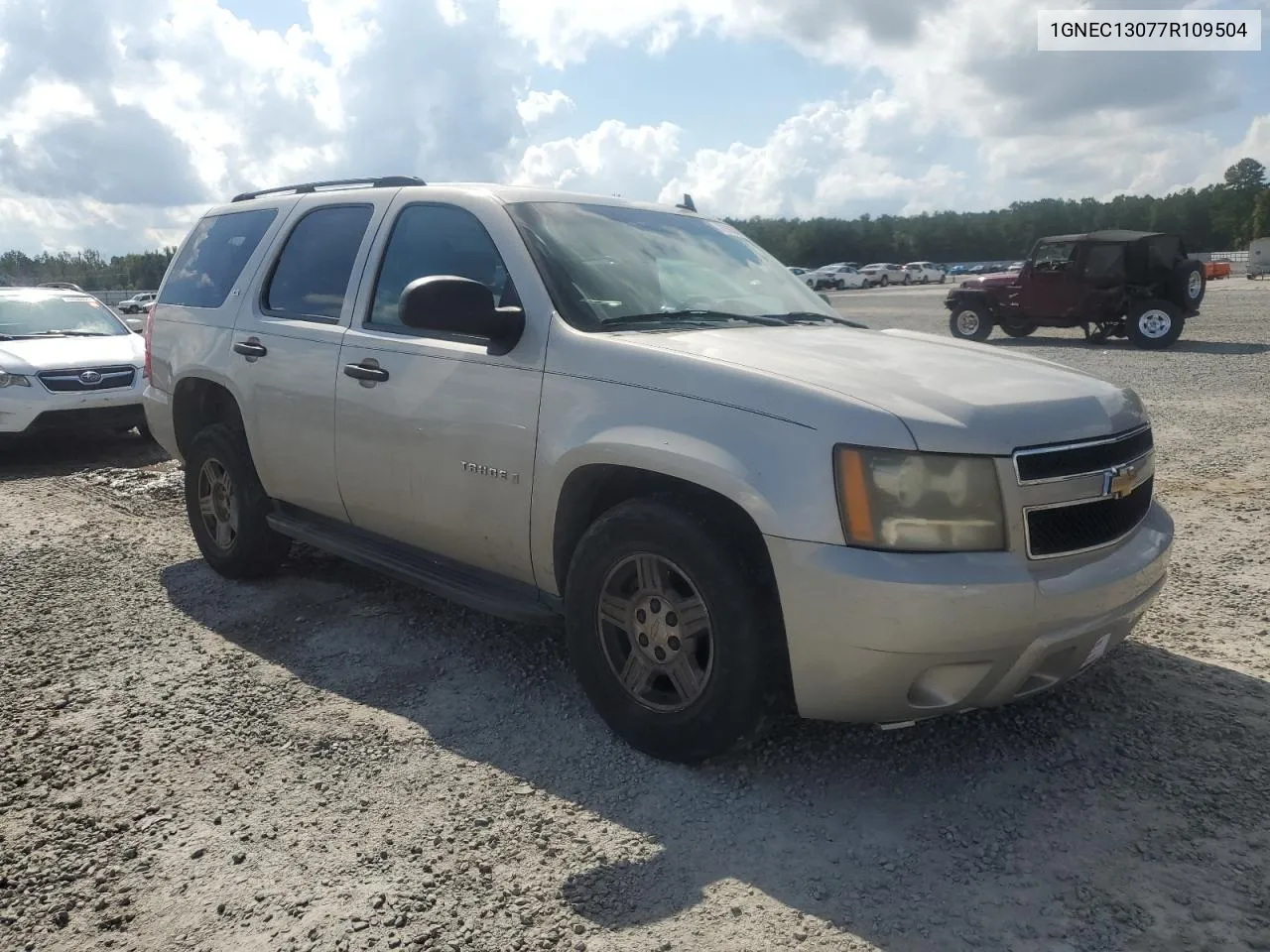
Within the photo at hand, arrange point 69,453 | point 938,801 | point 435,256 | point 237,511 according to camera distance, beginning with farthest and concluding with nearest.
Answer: point 69,453 < point 237,511 < point 435,256 < point 938,801

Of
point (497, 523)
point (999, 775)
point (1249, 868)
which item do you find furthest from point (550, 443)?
point (1249, 868)

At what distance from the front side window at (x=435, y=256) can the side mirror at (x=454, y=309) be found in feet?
0.66

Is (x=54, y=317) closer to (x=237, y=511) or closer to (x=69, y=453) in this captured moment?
(x=69, y=453)

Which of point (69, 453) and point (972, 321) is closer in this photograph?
point (69, 453)

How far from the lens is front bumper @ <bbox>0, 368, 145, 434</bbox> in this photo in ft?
28.2

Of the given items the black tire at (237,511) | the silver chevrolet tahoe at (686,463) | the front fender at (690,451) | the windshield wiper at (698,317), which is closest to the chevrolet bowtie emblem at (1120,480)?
the silver chevrolet tahoe at (686,463)

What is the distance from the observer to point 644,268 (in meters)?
3.89

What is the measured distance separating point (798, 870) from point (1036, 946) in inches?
23.8

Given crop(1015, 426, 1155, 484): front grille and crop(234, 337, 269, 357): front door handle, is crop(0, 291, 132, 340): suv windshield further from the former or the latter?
crop(1015, 426, 1155, 484): front grille

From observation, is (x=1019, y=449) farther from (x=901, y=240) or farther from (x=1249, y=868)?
(x=901, y=240)

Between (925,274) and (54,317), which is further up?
(925,274)

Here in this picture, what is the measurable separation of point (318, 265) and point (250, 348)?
1.75ft

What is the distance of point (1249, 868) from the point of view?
8.47 feet

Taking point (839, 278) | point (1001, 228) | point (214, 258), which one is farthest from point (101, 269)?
point (1001, 228)
